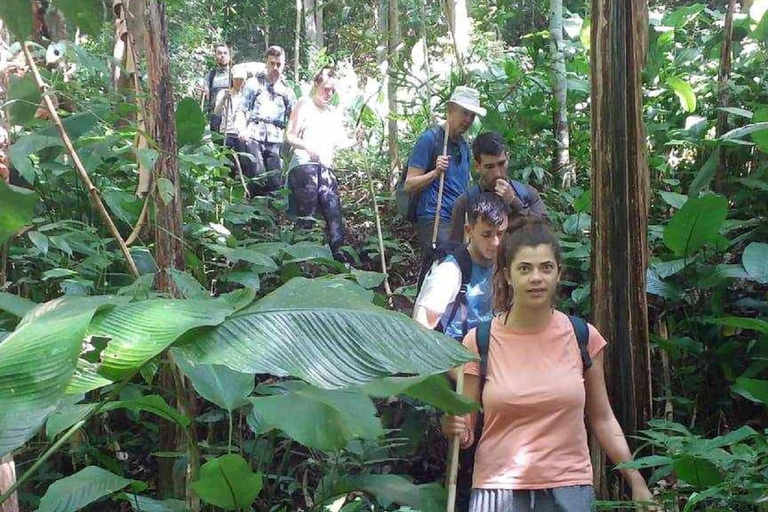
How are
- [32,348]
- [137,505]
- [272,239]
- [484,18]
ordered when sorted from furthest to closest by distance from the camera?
[484,18], [272,239], [137,505], [32,348]

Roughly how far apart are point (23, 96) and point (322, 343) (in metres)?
2.23

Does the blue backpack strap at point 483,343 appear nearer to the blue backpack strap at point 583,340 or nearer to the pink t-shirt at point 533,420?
the pink t-shirt at point 533,420

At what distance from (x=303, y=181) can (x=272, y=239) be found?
0.59 metres

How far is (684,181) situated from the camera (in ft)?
16.7

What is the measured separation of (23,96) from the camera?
3002 millimetres

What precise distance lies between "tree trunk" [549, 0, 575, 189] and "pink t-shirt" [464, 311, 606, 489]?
3.57 m

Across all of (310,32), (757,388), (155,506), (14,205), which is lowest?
(155,506)

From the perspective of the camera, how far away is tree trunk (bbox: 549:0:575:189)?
575 centimetres

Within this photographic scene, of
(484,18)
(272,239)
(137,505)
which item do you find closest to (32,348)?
(137,505)

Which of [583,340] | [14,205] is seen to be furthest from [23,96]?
[583,340]

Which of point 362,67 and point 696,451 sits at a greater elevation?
point 362,67

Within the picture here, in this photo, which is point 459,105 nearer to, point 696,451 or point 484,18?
point 696,451

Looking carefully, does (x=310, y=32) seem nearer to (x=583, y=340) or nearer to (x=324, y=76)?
(x=324, y=76)

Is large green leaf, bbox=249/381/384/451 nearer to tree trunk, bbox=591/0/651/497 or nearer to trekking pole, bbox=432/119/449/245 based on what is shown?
tree trunk, bbox=591/0/651/497
